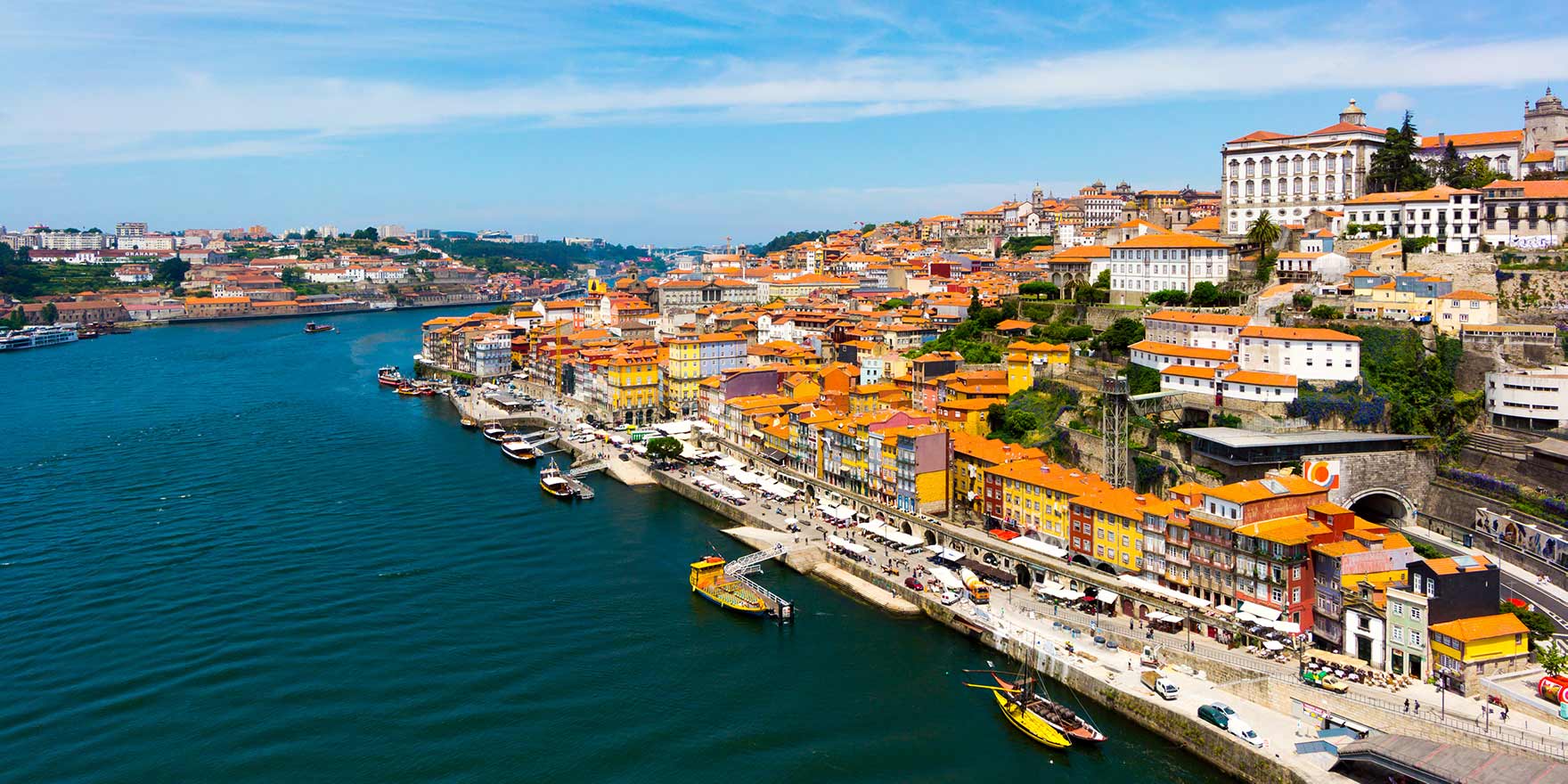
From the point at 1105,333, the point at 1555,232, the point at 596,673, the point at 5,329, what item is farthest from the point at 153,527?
the point at 5,329

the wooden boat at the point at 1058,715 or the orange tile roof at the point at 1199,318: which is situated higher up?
the orange tile roof at the point at 1199,318

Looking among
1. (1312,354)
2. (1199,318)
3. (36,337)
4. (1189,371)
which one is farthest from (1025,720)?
(36,337)

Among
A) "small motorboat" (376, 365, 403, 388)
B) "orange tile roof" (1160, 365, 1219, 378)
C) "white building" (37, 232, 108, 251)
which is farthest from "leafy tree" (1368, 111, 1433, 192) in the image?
"white building" (37, 232, 108, 251)

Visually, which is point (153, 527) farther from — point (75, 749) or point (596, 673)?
point (596, 673)

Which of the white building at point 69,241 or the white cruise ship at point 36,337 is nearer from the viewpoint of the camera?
the white cruise ship at point 36,337

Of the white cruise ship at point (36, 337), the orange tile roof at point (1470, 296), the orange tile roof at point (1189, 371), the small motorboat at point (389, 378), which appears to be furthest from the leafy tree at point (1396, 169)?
the white cruise ship at point (36, 337)

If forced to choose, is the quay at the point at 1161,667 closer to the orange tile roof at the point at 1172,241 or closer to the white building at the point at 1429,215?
the orange tile roof at the point at 1172,241
